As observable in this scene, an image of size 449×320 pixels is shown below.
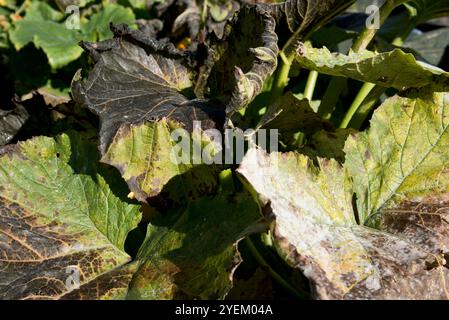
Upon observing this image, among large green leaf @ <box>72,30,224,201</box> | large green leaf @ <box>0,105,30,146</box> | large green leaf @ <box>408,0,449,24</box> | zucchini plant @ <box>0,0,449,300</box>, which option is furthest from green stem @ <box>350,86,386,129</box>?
large green leaf @ <box>0,105,30,146</box>

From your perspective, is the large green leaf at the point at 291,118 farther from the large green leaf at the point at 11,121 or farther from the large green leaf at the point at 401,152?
the large green leaf at the point at 11,121

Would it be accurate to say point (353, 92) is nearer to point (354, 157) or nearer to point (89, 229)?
point (354, 157)

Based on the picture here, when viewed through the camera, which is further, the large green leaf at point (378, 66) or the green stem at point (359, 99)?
the green stem at point (359, 99)

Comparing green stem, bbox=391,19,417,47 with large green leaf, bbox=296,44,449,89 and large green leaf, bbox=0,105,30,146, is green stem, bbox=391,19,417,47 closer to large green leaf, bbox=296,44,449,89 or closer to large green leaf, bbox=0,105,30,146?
large green leaf, bbox=296,44,449,89

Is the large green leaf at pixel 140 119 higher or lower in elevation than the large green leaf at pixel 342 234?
higher

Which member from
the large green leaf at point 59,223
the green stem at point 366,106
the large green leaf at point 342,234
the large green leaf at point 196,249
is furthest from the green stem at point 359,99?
the large green leaf at point 59,223

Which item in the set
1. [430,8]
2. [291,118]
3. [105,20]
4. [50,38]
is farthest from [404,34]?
[50,38]

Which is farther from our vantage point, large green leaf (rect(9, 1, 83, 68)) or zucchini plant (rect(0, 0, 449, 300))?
large green leaf (rect(9, 1, 83, 68))
